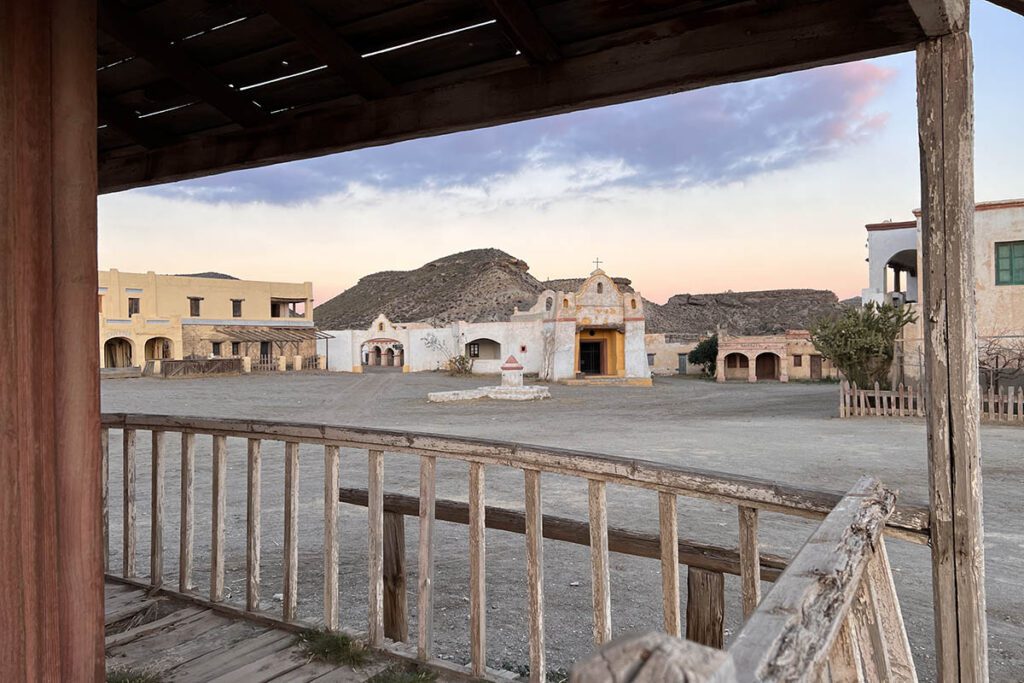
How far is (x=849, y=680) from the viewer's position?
114 centimetres

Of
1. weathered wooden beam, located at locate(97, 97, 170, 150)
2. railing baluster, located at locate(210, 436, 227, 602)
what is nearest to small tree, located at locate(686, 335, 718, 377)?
weathered wooden beam, located at locate(97, 97, 170, 150)

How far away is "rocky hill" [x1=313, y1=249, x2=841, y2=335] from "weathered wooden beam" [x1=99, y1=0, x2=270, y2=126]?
49392mm

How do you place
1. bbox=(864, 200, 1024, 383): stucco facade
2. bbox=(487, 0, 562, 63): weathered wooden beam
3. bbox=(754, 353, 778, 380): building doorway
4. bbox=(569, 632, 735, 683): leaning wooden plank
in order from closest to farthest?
bbox=(569, 632, 735, 683): leaning wooden plank < bbox=(487, 0, 562, 63): weathered wooden beam < bbox=(864, 200, 1024, 383): stucco facade < bbox=(754, 353, 778, 380): building doorway

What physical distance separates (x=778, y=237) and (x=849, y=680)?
28.5 metres

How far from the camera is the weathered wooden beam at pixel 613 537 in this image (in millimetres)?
2557

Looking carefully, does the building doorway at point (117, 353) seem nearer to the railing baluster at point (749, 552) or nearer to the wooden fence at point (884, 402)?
the wooden fence at point (884, 402)

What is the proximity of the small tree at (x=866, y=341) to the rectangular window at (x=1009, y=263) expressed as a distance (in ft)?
7.01

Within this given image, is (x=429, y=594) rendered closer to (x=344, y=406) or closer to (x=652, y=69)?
(x=652, y=69)

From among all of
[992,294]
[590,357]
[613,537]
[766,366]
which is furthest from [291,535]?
[766,366]

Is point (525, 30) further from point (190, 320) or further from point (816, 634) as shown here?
point (190, 320)

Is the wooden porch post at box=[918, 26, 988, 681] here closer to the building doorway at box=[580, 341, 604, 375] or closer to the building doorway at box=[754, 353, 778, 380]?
the building doorway at box=[580, 341, 604, 375]

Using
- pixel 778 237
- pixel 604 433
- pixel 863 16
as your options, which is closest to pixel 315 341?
pixel 778 237

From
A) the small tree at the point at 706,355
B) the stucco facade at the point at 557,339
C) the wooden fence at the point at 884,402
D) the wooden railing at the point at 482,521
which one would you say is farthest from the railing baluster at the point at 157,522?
the small tree at the point at 706,355

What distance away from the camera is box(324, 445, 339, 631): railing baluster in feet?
9.67
